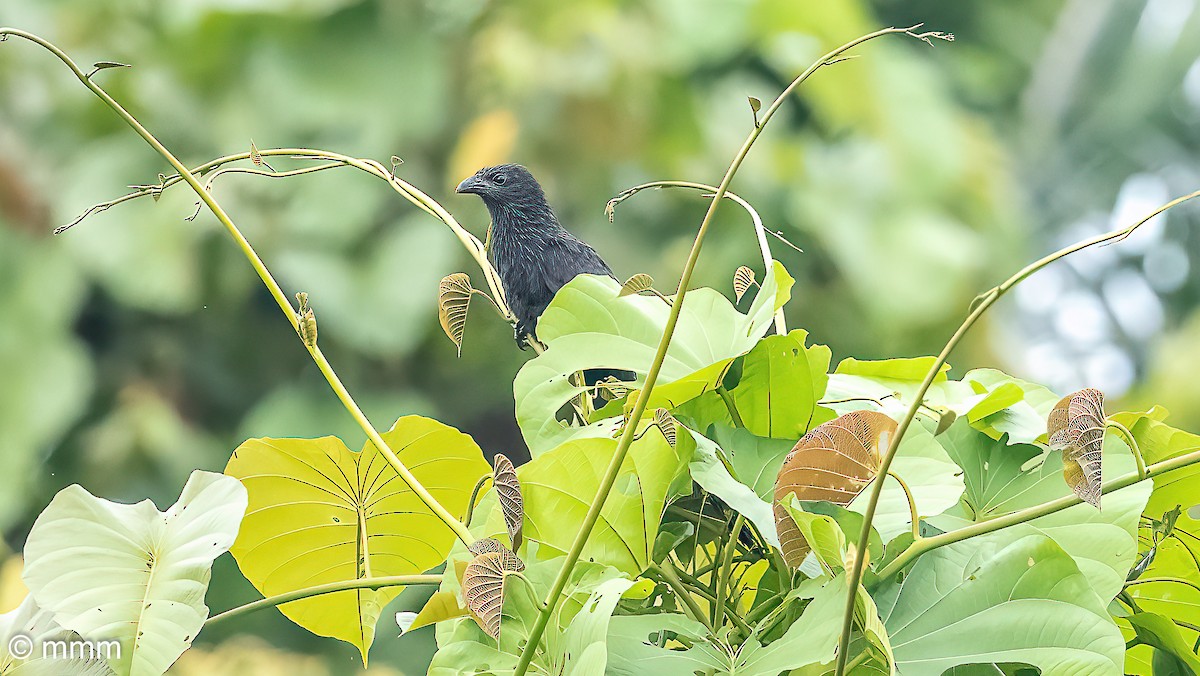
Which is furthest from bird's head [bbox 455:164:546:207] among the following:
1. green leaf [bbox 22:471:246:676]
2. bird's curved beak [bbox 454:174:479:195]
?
green leaf [bbox 22:471:246:676]

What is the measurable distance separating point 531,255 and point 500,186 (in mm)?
82

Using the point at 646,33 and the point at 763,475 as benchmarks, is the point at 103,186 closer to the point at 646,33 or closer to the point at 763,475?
the point at 646,33

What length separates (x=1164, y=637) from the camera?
0.28 m

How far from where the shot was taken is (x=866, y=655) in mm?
242

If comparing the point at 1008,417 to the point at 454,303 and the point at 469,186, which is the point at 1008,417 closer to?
the point at 454,303

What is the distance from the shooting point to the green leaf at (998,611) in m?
0.24

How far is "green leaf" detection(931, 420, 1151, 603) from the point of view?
0.87 ft

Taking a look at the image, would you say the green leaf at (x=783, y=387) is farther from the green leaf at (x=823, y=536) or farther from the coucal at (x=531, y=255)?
the coucal at (x=531, y=255)

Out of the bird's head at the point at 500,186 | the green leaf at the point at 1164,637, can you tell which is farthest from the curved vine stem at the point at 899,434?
the bird's head at the point at 500,186

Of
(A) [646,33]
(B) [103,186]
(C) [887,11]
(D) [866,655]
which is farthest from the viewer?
(C) [887,11]

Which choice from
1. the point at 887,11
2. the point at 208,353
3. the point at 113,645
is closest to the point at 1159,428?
the point at 113,645

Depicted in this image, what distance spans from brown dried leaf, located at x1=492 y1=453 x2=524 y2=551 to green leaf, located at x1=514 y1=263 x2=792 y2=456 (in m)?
0.05

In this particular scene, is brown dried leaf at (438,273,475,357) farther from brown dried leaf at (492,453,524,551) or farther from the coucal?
the coucal

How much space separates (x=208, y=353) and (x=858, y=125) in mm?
1386
